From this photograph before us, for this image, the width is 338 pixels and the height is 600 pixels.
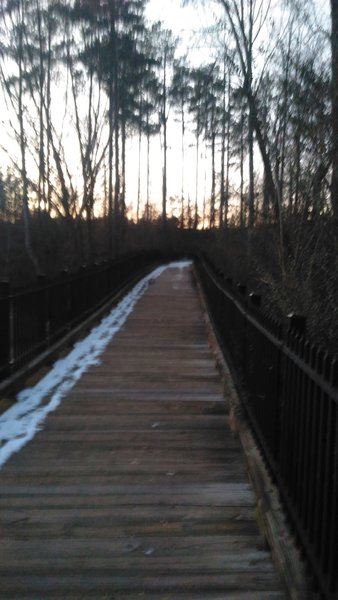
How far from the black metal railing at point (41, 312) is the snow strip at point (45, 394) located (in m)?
0.32

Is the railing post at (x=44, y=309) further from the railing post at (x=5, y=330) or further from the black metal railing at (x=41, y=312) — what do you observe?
the railing post at (x=5, y=330)

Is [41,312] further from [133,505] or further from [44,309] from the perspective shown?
[133,505]

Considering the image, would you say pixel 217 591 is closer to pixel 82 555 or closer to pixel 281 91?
pixel 82 555

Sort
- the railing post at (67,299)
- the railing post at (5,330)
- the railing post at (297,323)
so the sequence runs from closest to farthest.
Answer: the railing post at (297,323) → the railing post at (5,330) → the railing post at (67,299)

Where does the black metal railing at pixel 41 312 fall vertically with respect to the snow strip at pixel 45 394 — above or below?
above

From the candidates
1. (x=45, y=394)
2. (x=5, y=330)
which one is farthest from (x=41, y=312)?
(x=5, y=330)

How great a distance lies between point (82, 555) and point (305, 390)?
1.47 meters

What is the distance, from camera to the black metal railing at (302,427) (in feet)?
8.32

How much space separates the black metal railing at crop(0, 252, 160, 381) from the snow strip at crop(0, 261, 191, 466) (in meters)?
0.32

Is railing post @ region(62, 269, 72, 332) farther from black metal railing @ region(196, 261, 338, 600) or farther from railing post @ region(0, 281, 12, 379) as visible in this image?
black metal railing @ region(196, 261, 338, 600)

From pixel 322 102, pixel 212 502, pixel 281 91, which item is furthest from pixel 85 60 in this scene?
pixel 212 502

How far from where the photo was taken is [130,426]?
230 inches

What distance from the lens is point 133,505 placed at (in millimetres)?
4035

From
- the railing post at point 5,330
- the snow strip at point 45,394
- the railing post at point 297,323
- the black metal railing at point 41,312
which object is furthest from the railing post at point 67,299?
the railing post at point 297,323
